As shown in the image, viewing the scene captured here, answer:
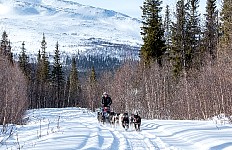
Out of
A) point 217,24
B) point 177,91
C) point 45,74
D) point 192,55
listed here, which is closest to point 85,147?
point 177,91

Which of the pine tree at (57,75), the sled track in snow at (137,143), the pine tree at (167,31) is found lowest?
the sled track in snow at (137,143)

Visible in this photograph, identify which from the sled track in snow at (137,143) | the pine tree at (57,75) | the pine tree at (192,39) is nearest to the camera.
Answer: the sled track in snow at (137,143)

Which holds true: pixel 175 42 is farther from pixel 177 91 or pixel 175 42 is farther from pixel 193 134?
pixel 193 134

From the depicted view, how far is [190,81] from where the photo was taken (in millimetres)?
33969

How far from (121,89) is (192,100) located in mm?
19652

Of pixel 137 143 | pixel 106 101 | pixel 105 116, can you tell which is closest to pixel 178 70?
pixel 106 101

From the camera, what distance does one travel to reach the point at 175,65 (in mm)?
39750

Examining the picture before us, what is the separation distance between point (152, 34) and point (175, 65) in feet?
15.5

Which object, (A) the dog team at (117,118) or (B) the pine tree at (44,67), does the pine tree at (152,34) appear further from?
(B) the pine tree at (44,67)

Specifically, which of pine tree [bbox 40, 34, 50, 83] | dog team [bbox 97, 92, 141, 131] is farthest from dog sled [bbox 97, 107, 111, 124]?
pine tree [bbox 40, 34, 50, 83]

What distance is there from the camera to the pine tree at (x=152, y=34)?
4241 cm

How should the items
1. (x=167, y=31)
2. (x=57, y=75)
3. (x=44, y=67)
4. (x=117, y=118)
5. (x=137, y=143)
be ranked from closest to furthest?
(x=137, y=143) < (x=117, y=118) < (x=167, y=31) < (x=44, y=67) < (x=57, y=75)

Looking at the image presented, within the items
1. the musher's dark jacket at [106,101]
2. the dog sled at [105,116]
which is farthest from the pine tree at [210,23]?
the dog sled at [105,116]

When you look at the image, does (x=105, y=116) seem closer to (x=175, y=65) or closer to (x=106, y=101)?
(x=106, y=101)
